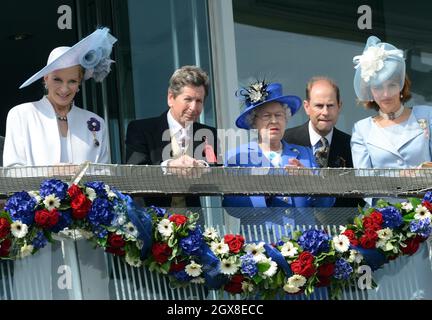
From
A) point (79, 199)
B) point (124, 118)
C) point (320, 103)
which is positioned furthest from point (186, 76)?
point (124, 118)

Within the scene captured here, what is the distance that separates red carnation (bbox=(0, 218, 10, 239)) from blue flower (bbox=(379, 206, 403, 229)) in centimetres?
214

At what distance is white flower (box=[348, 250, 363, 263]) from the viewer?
8766 mm

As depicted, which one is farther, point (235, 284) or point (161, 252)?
point (235, 284)

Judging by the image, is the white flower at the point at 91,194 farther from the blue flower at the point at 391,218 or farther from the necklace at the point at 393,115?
the necklace at the point at 393,115

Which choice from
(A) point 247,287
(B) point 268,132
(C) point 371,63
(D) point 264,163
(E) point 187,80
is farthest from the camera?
(C) point 371,63

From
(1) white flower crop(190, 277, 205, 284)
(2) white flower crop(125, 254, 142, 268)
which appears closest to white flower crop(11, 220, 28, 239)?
(2) white flower crop(125, 254, 142, 268)

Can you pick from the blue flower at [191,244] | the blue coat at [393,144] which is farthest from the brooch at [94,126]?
the blue coat at [393,144]

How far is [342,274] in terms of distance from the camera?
8758mm

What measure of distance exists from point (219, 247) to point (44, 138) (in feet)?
4.95

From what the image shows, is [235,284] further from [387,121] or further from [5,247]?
[387,121]

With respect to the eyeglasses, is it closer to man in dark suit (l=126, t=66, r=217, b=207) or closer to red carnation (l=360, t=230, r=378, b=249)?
man in dark suit (l=126, t=66, r=217, b=207)

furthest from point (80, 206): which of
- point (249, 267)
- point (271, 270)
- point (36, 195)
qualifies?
point (271, 270)

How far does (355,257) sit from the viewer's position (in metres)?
8.79

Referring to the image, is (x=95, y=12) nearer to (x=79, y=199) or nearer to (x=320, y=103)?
(x=320, y=103)
